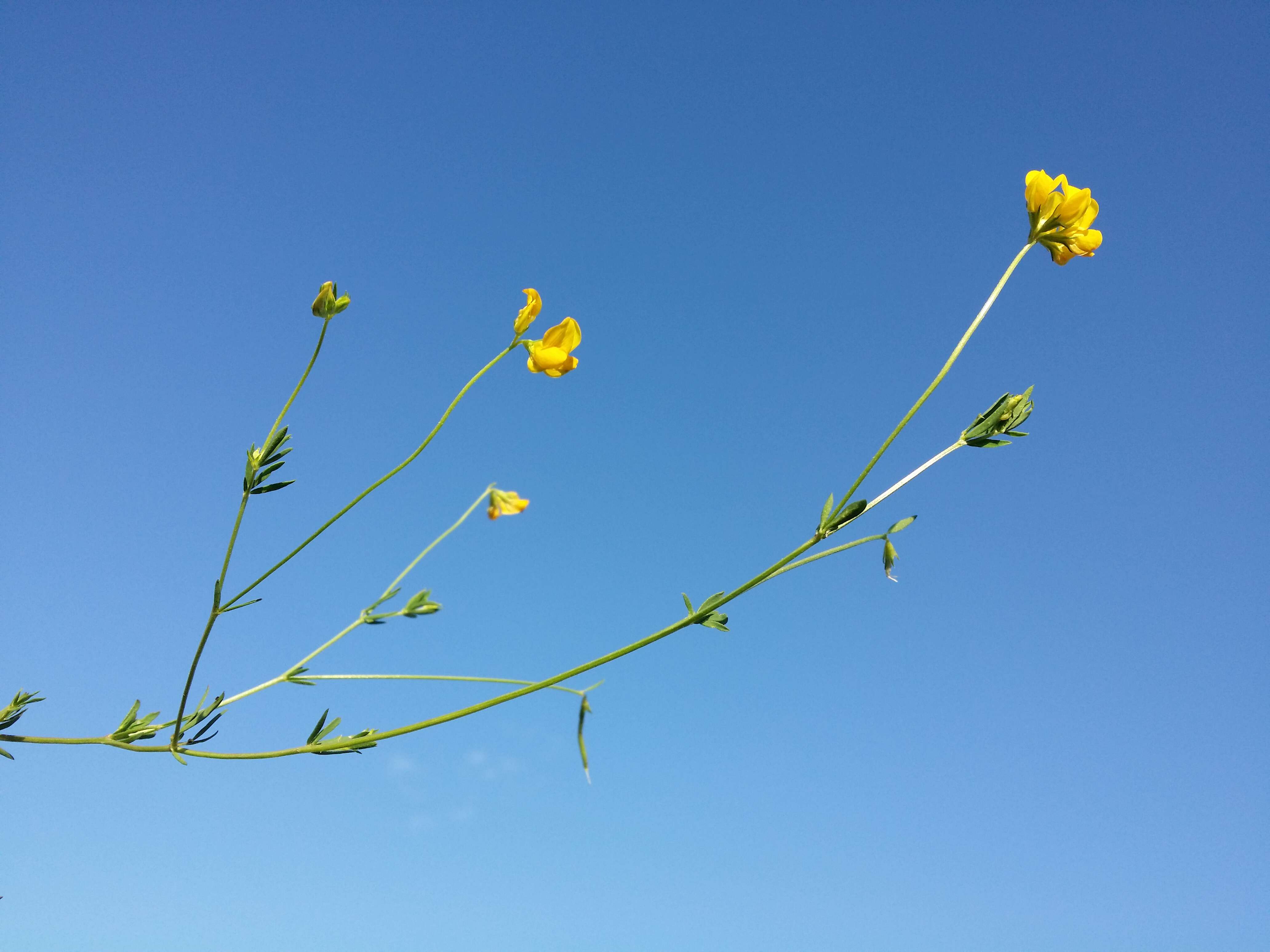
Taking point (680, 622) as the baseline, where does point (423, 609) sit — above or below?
above

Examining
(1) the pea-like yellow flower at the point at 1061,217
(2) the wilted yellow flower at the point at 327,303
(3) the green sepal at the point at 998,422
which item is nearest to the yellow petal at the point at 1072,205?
(1) the pea-like yellow flower at the point at 1061,217

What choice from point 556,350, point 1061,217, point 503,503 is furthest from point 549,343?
point 1061,217

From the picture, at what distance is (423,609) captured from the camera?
1800 mm

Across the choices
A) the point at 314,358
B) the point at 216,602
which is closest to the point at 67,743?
the point at 216,602

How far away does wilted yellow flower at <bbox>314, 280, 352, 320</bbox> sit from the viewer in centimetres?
197

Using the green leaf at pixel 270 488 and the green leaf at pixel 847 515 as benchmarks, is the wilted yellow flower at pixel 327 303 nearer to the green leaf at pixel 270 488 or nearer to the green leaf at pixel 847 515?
the green leaf at pixel 270 488

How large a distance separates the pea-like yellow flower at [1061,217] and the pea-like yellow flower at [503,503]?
1.44 m

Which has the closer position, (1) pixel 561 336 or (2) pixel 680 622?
(2) pixel 680 622

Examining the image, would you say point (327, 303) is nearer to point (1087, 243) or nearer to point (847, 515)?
point (847, 515)

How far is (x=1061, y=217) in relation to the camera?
6.69 ft

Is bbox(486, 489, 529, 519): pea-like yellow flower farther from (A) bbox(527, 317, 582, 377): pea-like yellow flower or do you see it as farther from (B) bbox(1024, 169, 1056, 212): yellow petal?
(B) bbox(1024, 169, 1056, 212): yellow petal

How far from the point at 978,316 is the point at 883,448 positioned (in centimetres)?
44

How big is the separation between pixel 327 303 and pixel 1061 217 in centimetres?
183

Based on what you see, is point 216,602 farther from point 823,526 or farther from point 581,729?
point 823,526
